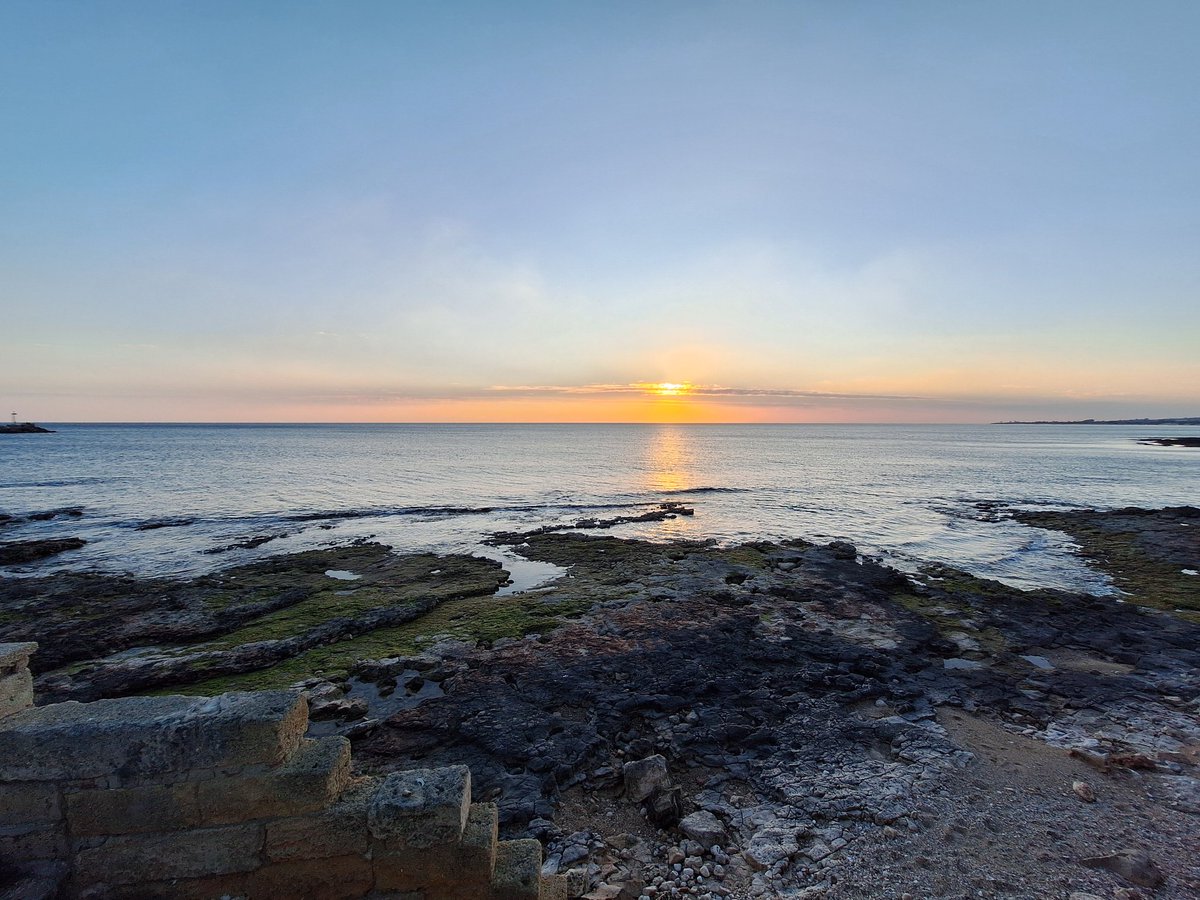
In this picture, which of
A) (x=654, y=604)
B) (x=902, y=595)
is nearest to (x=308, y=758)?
(x=654, y=604)

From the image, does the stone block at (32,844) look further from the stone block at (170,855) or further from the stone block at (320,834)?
the stone block at (320,834)

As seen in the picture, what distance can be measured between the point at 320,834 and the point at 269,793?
535mm

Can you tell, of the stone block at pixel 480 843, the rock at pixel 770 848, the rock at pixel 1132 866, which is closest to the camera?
the stone block at pixel 480 843

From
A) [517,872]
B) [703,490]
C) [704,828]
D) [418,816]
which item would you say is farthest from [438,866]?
[703,490]

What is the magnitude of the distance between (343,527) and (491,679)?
21.3 meters

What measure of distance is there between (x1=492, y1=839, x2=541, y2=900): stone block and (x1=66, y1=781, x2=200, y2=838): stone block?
98.1 inches

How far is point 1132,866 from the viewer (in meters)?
5.98

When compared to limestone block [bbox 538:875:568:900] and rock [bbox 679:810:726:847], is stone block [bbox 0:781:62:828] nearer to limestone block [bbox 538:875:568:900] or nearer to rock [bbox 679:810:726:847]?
limestone block [bbox 538:875:568:900]

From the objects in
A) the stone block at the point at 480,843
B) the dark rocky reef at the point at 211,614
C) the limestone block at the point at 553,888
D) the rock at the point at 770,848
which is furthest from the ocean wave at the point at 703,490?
the stone block at the point at 480,843

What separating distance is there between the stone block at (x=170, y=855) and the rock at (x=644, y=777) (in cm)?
441

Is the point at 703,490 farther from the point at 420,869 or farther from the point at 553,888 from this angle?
the point at 420,869

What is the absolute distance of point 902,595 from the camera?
55.7 ft

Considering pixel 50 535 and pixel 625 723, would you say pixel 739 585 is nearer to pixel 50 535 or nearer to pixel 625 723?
pixel 625 723

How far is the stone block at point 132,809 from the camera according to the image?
4457mm
